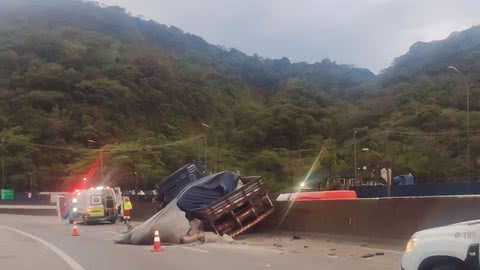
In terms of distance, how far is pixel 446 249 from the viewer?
7.47m

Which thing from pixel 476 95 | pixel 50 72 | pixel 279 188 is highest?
pixel 50 72

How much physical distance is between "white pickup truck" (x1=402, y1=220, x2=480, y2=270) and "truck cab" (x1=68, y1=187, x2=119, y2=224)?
3205 centimetres

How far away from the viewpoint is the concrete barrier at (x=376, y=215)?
15.4 m

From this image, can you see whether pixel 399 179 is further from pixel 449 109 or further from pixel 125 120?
pixel 125 120

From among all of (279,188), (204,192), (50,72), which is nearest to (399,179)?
(204,192)

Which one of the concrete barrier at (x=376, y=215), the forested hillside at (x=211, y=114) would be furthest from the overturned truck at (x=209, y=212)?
the forested hillside at (x=211, y=114)

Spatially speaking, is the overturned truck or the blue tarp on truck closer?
the overturned truck

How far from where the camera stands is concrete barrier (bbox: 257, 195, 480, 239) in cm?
1538

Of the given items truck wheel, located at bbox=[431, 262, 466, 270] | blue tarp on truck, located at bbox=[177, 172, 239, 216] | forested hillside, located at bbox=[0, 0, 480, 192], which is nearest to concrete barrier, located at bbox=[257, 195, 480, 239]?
blue tarp on truck, located at bbox=[177, 172, 239, 216]

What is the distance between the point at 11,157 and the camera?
100 m

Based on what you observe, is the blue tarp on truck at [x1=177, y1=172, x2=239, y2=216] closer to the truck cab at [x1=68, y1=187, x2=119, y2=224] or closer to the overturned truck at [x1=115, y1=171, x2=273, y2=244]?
the overturned truck at [x1=115, y1=171, x2=273, y2=244]

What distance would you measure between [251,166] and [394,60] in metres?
57.9

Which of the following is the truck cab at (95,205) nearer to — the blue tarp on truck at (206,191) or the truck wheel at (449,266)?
the blue tarp on truck at (206,191)

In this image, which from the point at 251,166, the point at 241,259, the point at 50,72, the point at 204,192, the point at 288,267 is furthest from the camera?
the point at 50,72
